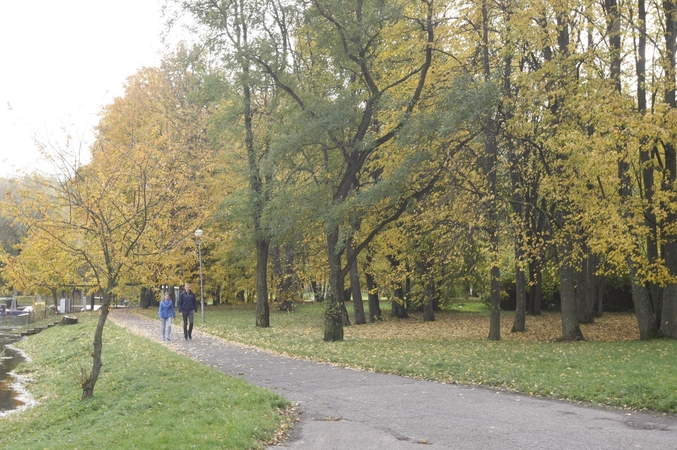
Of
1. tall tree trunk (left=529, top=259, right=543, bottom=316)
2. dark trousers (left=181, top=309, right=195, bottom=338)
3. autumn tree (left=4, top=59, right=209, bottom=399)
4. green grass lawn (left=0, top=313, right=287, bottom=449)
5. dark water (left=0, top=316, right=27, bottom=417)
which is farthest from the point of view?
tall tree trunk (left=529, top=259, right=543, bottom=316)

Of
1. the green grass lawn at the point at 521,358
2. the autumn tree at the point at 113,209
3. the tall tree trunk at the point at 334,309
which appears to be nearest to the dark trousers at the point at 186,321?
the green grass lawn at the point at 521,358

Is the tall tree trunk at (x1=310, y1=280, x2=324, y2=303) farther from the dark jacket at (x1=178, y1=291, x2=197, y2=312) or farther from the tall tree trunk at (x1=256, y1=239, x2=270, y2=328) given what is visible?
the dark jacket at (x1=178, y1=291, x2=197, y2=312)

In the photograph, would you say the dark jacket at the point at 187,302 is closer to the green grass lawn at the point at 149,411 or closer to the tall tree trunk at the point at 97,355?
the green grass lawn at the point at 149,411

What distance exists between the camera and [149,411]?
375 inches

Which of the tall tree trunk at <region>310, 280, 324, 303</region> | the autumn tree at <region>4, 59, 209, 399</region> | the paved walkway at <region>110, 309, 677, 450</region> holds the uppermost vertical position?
the autumn tree at <region>4, 59, 209, 399</region>

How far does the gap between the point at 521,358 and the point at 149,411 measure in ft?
27.3

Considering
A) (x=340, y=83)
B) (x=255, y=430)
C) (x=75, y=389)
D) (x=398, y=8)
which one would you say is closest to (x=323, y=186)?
(x=340, y=83)

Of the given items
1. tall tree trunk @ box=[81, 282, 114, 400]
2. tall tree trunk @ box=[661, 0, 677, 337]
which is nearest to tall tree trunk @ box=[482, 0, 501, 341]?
tall tree trunk @ box=[661, 0, 677, 337]

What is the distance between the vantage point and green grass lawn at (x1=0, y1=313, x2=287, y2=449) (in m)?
7.82

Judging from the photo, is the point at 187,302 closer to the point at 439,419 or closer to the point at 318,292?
the point at 439,419

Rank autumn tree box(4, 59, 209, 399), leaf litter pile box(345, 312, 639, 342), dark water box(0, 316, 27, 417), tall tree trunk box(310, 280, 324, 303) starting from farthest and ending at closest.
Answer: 1. tall tree trunk box(310, 280, 324, 303)
2. leaf litter pile box(345, 312, 639, 342)
3. dark water box(0, 316, 27, 417)
4. autumn tree box(4, 59, 209, 399)

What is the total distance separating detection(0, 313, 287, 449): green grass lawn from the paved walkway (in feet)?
2.31

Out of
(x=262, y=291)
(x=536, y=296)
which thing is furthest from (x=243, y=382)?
(x=536, y=296)

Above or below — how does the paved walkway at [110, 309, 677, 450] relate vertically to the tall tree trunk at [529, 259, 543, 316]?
below
